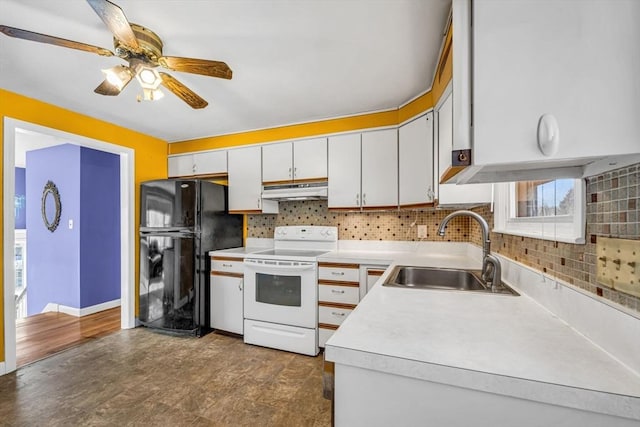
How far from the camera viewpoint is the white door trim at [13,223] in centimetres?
223

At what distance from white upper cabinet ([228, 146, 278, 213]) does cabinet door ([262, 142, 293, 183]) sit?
80 millimetres

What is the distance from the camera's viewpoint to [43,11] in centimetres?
138

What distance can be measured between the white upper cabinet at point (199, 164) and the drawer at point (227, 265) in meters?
1.06

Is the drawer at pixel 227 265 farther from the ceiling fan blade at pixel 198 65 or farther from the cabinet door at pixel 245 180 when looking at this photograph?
the ceiling fan blade at pixel 198 65

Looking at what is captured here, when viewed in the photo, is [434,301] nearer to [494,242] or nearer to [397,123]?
[494,242]

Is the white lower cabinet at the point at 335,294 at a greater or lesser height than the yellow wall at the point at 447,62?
lesser

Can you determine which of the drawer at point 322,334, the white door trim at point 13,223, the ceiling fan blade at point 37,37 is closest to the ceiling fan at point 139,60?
the ceiling fan blade at point 37,37

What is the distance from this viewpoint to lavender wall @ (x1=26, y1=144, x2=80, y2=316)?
12.0 feet

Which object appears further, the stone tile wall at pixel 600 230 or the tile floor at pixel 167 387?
the tile floor at pixel 167 387

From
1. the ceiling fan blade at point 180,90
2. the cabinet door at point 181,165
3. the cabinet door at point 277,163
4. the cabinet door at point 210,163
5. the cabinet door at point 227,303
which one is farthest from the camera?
the cabinet door at point 181,165

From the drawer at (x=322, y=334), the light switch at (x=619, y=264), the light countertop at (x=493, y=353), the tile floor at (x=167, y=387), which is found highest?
the light switch at (x=619, y=264)

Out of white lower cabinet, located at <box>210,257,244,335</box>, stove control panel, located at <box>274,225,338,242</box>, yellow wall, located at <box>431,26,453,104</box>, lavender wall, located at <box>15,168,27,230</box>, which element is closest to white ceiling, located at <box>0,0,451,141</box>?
yellow wall, located at <box>431,26,453,104</box>

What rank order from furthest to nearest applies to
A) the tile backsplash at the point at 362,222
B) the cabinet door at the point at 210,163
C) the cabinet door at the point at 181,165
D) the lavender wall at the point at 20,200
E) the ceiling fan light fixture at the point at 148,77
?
1. the lavender wall at the point at 20,200
2. the cabinet door at the point at 181,165
3. the cabinet door at the point at 210,163
4. the tile backsplash at the point at 362,222
5. the ceiling fan light fixture at the point at 148,77

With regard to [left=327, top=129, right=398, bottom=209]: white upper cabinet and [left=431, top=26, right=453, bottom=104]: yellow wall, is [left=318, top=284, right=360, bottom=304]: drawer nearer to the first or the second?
[left=327, top=129, right=398, bottom=209]: white upper cabinet
